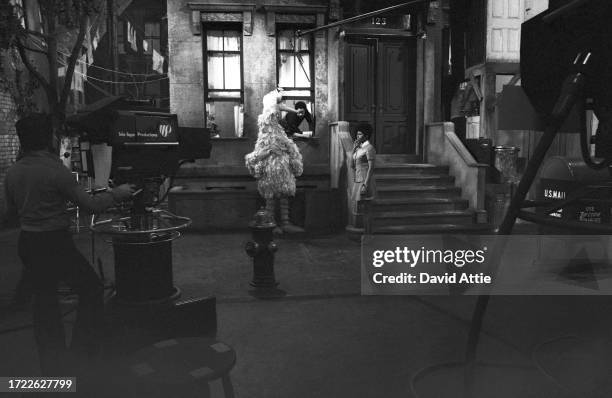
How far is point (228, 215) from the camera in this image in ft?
36.9

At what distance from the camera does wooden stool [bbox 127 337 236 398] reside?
7.34 feet

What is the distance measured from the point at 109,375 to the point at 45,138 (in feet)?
6.17

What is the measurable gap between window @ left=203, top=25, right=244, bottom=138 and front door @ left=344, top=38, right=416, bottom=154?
2677mm

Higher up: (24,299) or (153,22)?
(153,22)

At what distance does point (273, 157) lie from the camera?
33.3 ft

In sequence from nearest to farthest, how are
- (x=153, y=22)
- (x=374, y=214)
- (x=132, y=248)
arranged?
(x=132, y=248) → (x=374, y=214) → (x=153, y=22)

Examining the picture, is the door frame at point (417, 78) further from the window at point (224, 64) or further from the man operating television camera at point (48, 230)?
the man operating television camera at point (48, 230)

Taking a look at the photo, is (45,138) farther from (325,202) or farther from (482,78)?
(482,78)

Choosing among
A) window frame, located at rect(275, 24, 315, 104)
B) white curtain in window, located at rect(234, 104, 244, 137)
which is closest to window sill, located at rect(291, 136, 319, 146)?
window frame, located at rect(275, 24, 315, 104)

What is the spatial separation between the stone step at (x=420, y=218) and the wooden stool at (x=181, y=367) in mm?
7354

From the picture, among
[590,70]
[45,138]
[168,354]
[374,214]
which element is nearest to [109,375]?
[168,354]

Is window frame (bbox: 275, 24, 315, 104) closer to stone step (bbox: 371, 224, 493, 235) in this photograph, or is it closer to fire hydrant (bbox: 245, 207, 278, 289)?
stone step (bbox: 371, 224, 493, 235)

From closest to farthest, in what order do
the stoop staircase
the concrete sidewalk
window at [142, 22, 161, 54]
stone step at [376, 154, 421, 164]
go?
the concrete sidewalk
the stoop staircase
stone step at [376, 154, 421, 164]
window at [142, 22, 161, 54]

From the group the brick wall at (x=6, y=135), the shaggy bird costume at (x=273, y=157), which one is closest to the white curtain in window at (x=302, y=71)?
the shaggy bird costume at (x=273, y=157)
